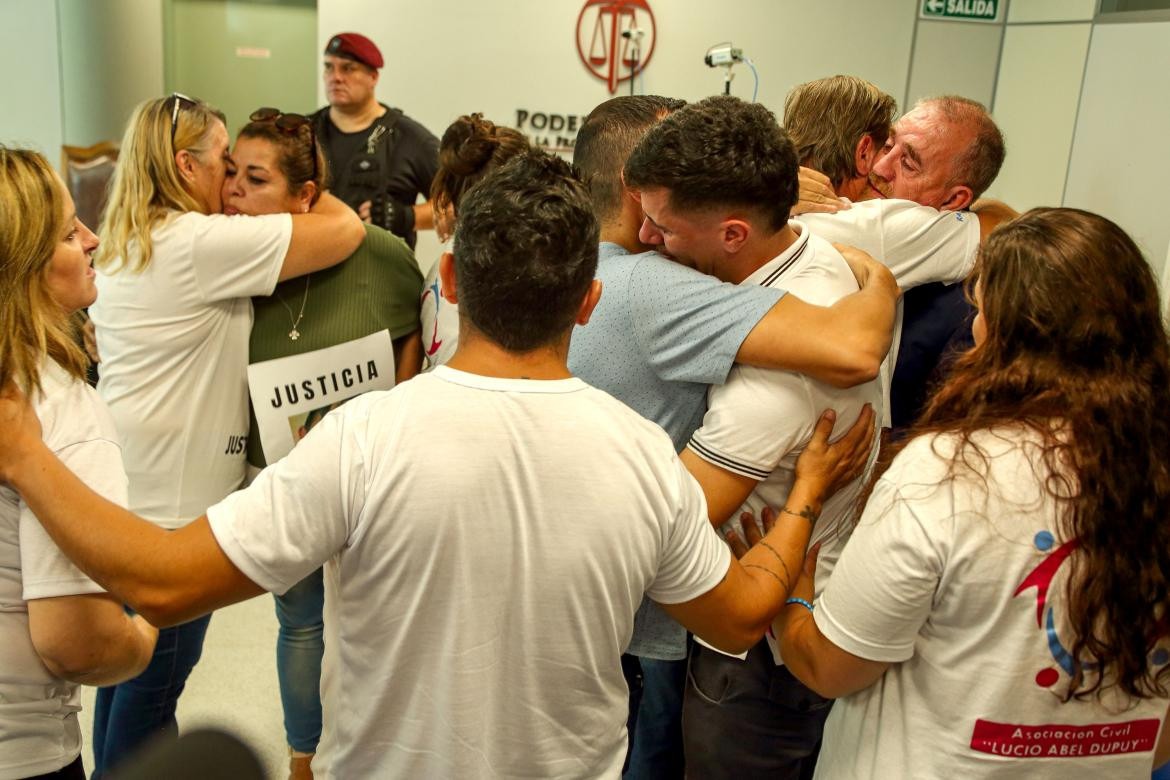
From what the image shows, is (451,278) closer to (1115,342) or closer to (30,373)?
(30,373)

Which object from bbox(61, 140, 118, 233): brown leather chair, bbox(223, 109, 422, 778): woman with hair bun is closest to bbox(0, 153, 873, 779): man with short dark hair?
bbox(223, 109, 422, 778): woman with hair bun

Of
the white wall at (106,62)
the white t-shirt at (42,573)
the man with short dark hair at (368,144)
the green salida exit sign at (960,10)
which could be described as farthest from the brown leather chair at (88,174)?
the green salida exit sign at (960,10)

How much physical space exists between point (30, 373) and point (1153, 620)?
138cm

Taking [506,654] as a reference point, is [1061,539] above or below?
above

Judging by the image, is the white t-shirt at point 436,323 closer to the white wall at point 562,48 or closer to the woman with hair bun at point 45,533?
the woman with hair bun at point 45,533

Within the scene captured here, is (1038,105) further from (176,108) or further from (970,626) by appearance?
(970,626)

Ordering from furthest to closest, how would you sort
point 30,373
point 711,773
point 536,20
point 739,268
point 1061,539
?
point 536,20 < point 711,773 < point 739,268 < point 30,373 < point 1061,539

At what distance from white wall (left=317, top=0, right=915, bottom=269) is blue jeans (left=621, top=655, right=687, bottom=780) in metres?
3.52

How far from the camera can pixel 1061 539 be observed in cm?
111

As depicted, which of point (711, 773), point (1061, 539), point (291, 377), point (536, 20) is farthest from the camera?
point (536, 20)

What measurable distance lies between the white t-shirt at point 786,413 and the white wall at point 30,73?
3539 mm

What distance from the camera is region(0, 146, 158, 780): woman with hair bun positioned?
121cm

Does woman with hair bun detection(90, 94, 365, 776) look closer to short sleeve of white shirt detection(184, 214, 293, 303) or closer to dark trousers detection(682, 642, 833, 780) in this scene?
short sleeve of white shirt detection(184, 214, 293, 303)

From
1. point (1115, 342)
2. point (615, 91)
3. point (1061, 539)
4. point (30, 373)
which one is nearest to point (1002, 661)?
point (1061, 539)
